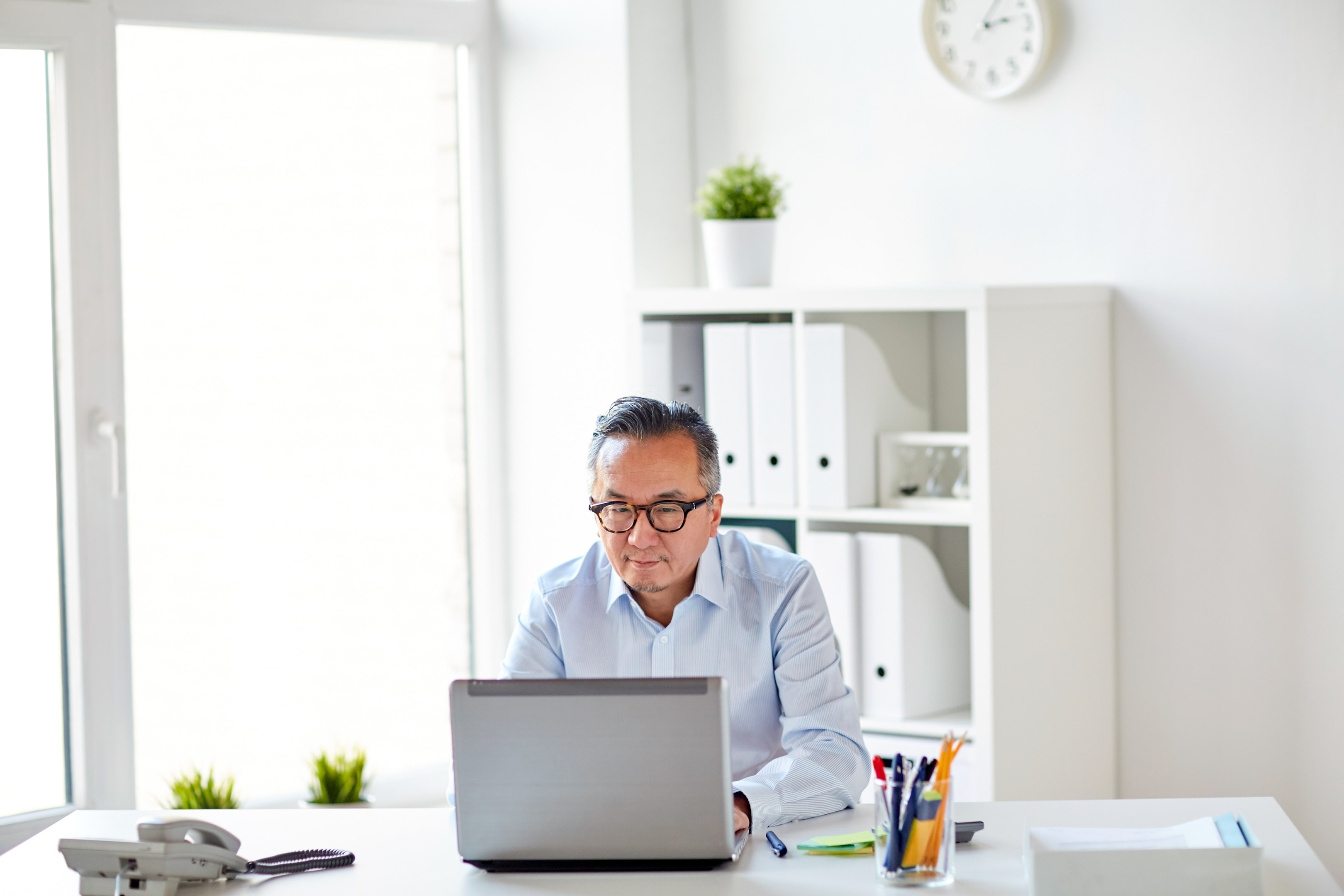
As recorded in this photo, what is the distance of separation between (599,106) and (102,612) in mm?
1683

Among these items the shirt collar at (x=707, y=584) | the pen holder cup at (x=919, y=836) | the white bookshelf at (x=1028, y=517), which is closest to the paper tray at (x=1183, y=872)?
the pen holder cup at (x=919, y=836)

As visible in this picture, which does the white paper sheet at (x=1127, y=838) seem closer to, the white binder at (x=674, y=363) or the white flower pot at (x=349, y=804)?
the white binder at (x=674, y=363)

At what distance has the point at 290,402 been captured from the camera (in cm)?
351

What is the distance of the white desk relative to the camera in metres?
1.62

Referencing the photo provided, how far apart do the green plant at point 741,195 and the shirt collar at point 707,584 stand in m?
1.34

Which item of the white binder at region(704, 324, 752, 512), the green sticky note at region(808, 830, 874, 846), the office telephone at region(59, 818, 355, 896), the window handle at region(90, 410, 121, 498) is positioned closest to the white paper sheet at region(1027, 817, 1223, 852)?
the green sticky note at region(808, 830, 874, 846)

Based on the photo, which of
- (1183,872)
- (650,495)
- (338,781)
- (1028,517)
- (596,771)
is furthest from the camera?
(338,781)

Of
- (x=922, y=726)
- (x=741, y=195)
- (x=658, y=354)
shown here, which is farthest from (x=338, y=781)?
(x=741, y=195)

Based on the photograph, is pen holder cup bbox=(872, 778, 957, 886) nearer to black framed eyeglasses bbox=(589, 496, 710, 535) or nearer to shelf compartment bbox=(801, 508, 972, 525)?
black framed eyeglasses bbox=(589, 496, 710, 535)

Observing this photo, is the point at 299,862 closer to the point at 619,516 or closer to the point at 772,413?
the point at 619,516

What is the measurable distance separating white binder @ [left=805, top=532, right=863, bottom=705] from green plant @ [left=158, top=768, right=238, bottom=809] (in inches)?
53.4

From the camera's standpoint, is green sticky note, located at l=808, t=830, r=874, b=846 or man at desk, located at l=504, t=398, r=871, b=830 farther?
man at desk, located at l=504, t=398, r=871, b=830

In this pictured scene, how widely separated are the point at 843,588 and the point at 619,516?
3.73ft

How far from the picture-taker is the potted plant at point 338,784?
3209 mm
